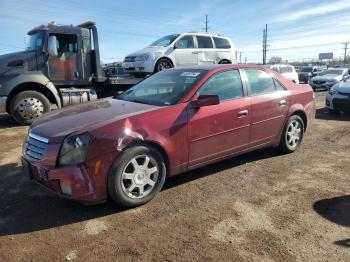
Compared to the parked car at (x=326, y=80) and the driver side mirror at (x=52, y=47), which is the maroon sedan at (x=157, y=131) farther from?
the parked car at (x=326, y=80)

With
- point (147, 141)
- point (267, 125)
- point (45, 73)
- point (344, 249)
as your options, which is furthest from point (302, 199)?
point (45, 73)

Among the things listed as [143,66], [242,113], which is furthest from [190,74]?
[143,66]

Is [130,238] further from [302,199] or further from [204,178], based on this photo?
[302,199]

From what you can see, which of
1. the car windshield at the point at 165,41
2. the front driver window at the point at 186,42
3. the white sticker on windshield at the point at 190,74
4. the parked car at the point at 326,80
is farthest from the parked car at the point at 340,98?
the parked car at the point at 326,80

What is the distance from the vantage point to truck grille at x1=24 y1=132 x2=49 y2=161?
3703mm

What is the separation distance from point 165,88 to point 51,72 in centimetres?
618

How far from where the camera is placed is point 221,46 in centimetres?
1338

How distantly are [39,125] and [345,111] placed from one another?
8.54 m

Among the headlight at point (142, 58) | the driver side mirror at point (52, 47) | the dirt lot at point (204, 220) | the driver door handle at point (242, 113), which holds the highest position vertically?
the driver side mirror at point (52, 47)

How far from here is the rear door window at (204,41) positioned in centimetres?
1286


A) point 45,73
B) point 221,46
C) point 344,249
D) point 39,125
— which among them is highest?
point 221,46

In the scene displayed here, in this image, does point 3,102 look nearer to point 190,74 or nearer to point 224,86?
point 190,74

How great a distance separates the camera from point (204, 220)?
361 centimetres

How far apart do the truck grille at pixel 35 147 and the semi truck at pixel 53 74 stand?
546 cm
